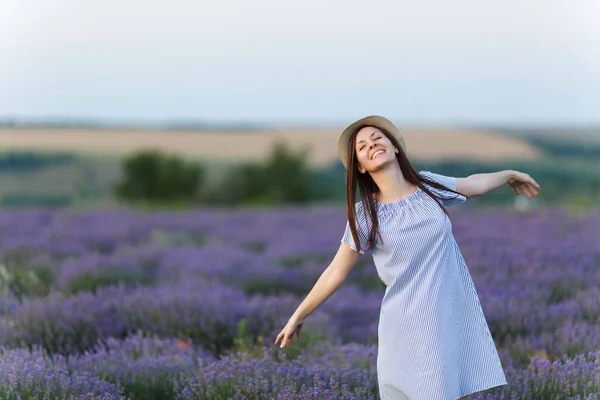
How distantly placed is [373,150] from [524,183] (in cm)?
67

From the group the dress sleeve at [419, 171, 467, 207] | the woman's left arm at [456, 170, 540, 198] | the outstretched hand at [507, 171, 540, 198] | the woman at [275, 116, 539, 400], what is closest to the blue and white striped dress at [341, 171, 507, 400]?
the woman at [275, 116, 539, 400]

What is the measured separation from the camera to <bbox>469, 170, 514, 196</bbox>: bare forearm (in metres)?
3.06

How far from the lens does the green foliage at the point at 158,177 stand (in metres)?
19.8

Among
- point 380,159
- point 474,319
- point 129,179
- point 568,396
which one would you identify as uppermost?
point 380,159

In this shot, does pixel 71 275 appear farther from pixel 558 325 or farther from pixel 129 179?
pixel 129 179

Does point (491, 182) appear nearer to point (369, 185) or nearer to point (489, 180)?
point (489, 180)

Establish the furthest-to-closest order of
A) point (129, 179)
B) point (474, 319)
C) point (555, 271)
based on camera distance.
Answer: point (129, 179), point (555, 271), point (474, 319)

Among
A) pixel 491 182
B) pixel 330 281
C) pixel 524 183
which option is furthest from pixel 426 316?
pixel 524 183

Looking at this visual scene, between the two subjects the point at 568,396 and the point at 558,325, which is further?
the point at 558,325

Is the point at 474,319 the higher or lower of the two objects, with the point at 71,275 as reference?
higher

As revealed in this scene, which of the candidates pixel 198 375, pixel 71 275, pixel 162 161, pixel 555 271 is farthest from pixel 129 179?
pixel 198 375

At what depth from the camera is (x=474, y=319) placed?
9.18 ft

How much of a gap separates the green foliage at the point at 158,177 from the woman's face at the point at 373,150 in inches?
670

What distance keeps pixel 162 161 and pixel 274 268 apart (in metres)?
14.2
